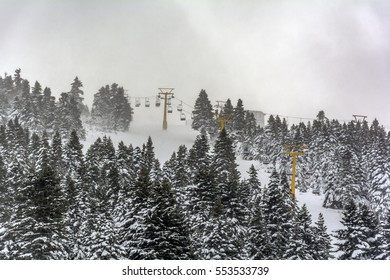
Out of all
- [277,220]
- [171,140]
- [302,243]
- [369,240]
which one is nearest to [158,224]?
[302,243]

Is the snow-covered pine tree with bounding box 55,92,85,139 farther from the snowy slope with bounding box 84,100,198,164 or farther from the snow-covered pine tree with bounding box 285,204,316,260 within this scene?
the snow-covered pine tree with bounding box 285,204,316,260

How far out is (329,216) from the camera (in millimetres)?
53000

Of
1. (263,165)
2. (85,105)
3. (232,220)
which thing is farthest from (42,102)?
(232,220)

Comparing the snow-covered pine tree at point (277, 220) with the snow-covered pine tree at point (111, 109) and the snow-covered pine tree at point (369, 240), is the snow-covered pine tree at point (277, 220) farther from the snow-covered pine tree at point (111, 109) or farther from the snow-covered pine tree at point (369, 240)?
the snow-covered pine tree at point (111, 109)

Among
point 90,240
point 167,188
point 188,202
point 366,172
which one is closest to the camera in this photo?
point 90,240

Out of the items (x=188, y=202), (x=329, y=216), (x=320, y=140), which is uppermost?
(x=320, y=140)

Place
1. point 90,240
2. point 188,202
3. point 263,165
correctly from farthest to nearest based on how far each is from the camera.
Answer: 1. point 263,165
2. point 188,202
3. point 90,240

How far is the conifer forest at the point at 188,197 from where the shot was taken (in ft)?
82.4

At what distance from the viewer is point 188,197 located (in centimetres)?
3609

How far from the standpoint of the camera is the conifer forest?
82.4 ft

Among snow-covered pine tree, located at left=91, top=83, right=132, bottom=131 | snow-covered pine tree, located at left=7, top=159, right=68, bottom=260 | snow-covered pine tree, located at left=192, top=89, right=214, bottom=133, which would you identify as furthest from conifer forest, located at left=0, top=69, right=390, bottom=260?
snow-covered pine tree, located at left=91, top=83, right=132, bottom=131

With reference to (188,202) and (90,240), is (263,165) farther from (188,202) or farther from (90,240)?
(90,240)

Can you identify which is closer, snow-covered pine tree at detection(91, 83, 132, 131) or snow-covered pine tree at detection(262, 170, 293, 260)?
snow-covered pine tree at detection(262, 170, 293, 260)
